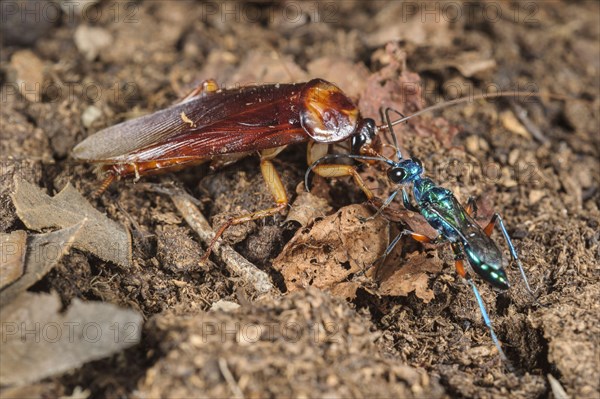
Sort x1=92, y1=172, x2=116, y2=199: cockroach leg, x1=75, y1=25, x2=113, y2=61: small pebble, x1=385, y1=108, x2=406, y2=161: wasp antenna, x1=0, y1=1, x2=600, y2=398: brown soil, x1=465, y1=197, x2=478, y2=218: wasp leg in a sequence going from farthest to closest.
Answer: x1=75, y1=25, x2=113, y2=61: small pebble → x1=92, y1=172, x2=116, y2=199: cockroach leg → x1=385, y1=108, x2=406, y2=161: wasp antenna → x1=465, y1=197, x2=478, y2=218: wasp leg → x1=0, y1=1, x2=600, y2=398: brown soil

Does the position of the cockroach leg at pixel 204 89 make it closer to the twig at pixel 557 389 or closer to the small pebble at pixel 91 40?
the small pebble at pixel 91 40

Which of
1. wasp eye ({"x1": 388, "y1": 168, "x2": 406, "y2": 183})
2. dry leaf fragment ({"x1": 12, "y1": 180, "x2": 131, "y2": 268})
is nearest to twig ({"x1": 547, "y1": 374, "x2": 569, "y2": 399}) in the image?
wasp eye ({"x1": 388, "y1": 168, "x2": 406, "y2": 183})

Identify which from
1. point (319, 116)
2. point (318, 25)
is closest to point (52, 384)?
point (319, 116)

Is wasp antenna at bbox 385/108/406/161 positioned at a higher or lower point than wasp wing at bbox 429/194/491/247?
higher

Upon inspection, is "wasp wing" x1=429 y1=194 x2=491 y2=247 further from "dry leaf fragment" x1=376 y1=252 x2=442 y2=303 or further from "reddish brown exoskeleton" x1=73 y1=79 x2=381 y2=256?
"reddish brown exoskeleton" x1=73 y1=79 x2=381 y2=256

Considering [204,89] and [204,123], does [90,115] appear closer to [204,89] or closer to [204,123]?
[204,89]
